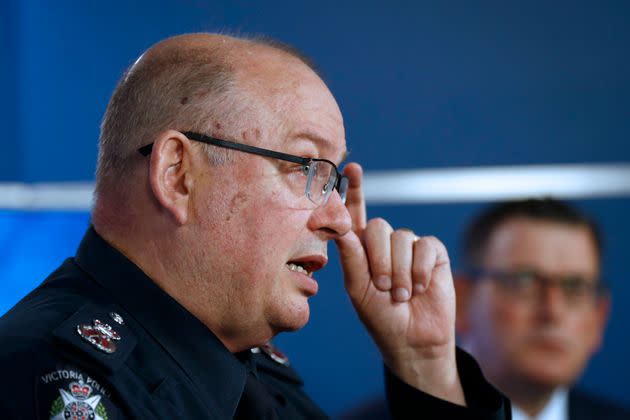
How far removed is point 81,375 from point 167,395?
0.16 meters

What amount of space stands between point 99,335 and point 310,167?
0.48m

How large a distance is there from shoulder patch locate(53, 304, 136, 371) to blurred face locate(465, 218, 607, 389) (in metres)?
1.48

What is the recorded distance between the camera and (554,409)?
8.20 ft

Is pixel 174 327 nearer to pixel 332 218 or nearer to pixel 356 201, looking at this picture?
pixel 332 218

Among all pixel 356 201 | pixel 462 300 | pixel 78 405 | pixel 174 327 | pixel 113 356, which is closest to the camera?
pixel 78 405

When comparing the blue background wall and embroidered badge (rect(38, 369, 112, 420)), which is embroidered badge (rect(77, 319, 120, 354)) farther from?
the blue background wall

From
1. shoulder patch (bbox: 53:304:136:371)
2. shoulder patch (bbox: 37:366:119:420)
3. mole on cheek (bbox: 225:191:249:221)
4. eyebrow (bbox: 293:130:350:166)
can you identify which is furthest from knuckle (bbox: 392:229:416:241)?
shoulder patch (bbox: 37:366:119:420)

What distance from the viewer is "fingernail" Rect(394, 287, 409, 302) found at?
173 cm

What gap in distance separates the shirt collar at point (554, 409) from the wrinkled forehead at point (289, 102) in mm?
1284

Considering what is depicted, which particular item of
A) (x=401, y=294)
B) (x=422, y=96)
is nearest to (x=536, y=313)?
(x=422, y=96)

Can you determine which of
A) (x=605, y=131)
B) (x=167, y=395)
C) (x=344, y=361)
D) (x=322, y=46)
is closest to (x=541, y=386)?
(x=344, y=361)

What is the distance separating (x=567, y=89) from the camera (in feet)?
8.54

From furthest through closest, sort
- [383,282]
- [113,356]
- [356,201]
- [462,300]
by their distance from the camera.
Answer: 1. [462,300]
2. [356,201]
3. [383,282]
4. [113,356]

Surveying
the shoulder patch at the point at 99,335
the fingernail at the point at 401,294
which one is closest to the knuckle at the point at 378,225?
the fingernail at the point at 401,294
